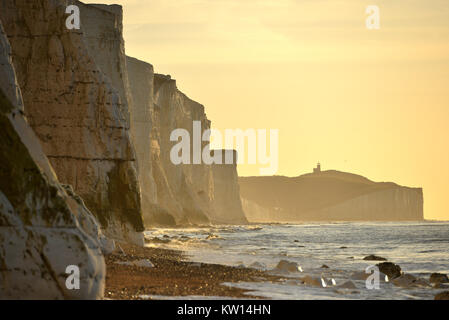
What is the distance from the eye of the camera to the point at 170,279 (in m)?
17.0

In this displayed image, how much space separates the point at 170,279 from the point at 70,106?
1178cm

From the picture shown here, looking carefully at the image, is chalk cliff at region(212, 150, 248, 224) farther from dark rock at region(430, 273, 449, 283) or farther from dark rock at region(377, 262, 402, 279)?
dark rock at region(430, 273, 449, 283)

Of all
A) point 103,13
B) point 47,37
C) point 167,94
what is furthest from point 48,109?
point 167,94

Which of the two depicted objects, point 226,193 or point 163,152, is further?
point 226,193

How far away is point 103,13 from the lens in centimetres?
3834

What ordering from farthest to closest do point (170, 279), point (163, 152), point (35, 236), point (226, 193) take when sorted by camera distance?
point (226, 193), point (163, 152), point (170, 279), point (35, 236)

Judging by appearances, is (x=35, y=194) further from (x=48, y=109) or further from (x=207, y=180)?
(x=207, y=180)

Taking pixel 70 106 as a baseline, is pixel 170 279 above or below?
below
